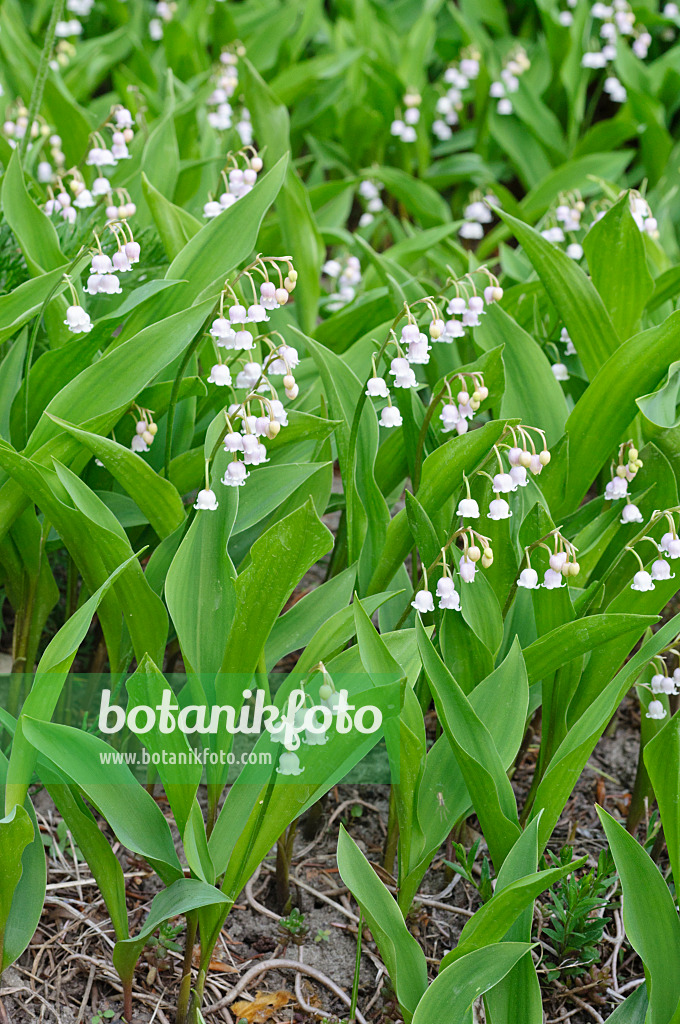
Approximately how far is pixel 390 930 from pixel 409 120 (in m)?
3.52

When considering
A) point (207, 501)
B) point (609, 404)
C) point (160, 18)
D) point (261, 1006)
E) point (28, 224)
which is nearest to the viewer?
point (207, 501)

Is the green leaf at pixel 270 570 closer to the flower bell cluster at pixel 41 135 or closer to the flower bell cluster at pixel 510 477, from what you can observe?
the flower bell cluster at pixel 510 477

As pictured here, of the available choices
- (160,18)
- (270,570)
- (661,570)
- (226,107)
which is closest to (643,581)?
(661,570)

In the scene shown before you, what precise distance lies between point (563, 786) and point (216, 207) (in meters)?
1.54

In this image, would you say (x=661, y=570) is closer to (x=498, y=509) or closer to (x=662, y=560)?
(x=662, y=560)

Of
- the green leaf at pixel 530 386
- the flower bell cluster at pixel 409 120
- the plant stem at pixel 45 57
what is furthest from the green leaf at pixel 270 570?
the flower bell cluster at pixel 409 120

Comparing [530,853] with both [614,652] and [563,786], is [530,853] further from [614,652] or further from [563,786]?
[614,652]

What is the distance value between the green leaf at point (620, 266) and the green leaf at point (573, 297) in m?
0.17

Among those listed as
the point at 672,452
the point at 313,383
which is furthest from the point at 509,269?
the point at 672,452

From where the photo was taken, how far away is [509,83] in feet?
13.9

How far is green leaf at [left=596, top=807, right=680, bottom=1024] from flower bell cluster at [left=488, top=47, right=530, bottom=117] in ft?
11.7

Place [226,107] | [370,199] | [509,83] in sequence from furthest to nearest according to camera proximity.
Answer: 1. [509,83]
2. [370,199]
3. [226,107]

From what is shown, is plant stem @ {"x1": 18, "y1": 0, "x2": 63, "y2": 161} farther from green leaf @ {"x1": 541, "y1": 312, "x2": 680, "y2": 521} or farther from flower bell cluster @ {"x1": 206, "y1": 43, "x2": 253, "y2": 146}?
green leaf @ {"x1": 541, "y1": 312, "x2": 680, "y2": 521}

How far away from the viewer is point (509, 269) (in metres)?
2.91
